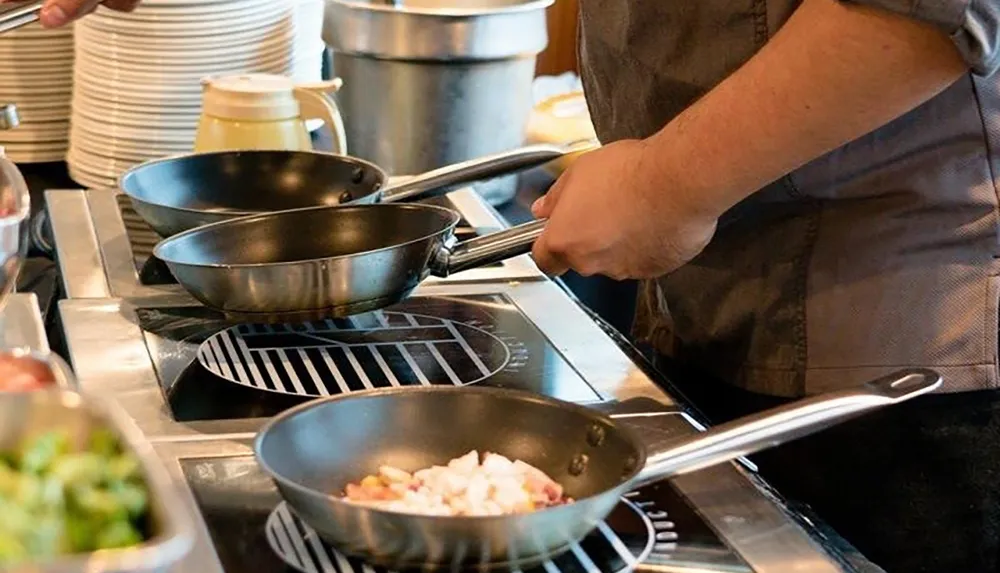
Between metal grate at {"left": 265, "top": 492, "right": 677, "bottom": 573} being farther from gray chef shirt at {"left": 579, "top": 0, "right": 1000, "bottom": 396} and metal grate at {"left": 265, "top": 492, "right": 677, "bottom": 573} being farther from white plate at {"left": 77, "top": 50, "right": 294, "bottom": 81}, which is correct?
white plate at {"left": 77, "top": 50, "right": 294, "bottom": 81}

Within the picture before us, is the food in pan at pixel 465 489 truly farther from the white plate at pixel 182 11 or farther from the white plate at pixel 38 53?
the white plate at pixel 38 53

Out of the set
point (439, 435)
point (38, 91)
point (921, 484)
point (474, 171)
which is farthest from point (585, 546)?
point (38, 91)

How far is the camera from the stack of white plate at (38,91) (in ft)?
5.37

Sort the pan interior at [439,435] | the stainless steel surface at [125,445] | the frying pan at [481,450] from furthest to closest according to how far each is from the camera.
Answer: the pan interior at [439,435], the frying pan at [481,450], the stainless steel surface at [125,445]

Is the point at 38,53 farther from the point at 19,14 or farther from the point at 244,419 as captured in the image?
the point at 244,419

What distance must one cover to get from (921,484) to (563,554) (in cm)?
37

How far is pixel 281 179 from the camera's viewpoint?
1.26 meters

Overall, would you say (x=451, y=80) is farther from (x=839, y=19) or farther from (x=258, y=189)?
(x=839, y=19)

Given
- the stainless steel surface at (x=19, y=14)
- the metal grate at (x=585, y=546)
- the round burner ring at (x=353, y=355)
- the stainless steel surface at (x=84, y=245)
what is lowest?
the stainless steel surface at (x=84, y=245)

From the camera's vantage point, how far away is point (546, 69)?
8.18ft

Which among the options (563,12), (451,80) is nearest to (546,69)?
(563,12)

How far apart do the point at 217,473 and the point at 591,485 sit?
0.20 metres

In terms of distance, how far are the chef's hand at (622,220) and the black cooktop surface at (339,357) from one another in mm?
79

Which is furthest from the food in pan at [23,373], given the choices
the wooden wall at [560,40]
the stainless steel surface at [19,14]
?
the wooden wall at [560,40]
